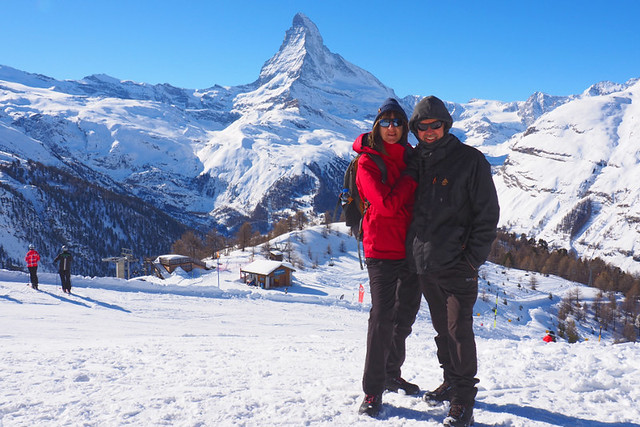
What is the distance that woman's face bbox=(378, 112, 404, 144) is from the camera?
158 inches

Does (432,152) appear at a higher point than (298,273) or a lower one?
higher

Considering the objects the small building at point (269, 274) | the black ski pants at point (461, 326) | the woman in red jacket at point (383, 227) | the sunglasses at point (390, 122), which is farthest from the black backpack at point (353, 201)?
the small building at point (269, 274)

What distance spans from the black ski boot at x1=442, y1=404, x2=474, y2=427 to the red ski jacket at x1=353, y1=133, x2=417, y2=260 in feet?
4.74

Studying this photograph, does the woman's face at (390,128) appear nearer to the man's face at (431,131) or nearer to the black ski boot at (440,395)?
the man's face at (431,131)

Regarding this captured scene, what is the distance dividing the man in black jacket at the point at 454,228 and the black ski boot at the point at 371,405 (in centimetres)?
64

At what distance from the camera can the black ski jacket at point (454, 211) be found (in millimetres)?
3568

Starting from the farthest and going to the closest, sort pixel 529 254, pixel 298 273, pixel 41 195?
pixel 41 195, pixel 529 254, pixel 298 273

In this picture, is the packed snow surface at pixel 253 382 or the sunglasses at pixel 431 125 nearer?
the packed snow surface at pixel 253 382

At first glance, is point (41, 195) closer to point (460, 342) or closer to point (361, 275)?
point (361, 275)

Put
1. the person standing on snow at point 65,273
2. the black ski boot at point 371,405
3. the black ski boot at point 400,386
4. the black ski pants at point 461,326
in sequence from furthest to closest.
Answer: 1. the person standing on snow at point 65,273
2. the black ski boot at point 400,386
3. the black ski boot at point 371,405
4. the black ski pants at point 461,326

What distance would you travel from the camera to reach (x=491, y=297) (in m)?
63.1

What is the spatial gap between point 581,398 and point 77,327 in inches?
428

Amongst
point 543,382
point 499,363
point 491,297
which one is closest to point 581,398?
point 543,382

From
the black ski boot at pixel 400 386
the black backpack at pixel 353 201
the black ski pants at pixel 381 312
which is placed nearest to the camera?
the black ski pants at pixel 381 312
